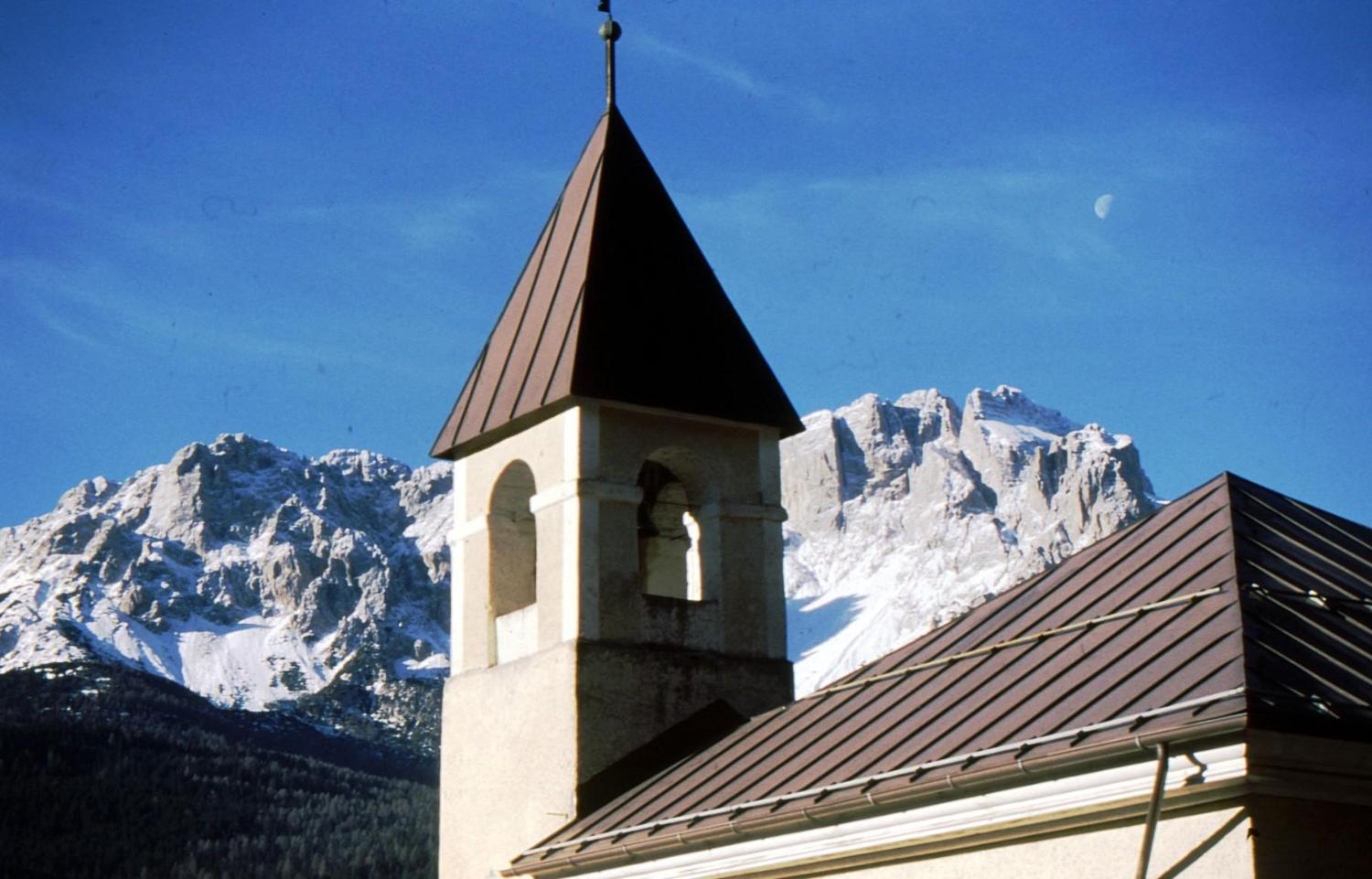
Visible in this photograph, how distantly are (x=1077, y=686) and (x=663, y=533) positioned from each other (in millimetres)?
7848

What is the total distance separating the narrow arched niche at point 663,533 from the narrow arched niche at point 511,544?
41.0 inches

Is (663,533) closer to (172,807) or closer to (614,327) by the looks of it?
(614,327)

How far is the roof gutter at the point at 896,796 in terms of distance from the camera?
9.94 metres

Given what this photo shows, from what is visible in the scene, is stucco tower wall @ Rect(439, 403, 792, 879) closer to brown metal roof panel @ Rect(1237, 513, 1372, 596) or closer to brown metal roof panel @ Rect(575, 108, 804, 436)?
brown metal roof panel @ Rect(575, 108, 804, 436)

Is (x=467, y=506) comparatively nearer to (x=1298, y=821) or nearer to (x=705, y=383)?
(x=705, y=383)

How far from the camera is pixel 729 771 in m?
15.1

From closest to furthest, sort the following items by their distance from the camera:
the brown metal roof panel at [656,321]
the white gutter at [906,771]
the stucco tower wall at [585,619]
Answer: the white gutter at [906,771], the stucco tower wall at [585,619], the brown metal roof panel at [656,321]

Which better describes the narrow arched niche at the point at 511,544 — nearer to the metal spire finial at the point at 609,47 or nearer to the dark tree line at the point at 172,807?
the metal spire finial at the point at 609,47

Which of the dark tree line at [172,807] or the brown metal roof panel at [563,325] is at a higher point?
the dark tree line at [172,807]

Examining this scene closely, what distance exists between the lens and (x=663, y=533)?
19.2 m

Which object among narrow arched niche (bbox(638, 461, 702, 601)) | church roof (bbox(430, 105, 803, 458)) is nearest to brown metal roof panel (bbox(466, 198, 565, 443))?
church roof (bbox(430, 105, 803, 458))

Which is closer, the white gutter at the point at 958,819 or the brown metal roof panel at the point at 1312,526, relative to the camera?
the white gutter at the point at 958,819

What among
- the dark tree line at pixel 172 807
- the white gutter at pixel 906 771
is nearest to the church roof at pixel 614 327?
the white gutter at pixel 906 771


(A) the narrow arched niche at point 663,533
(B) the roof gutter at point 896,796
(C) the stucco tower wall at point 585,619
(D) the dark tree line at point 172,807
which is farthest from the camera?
(D) the dark tree line at point 172,807
